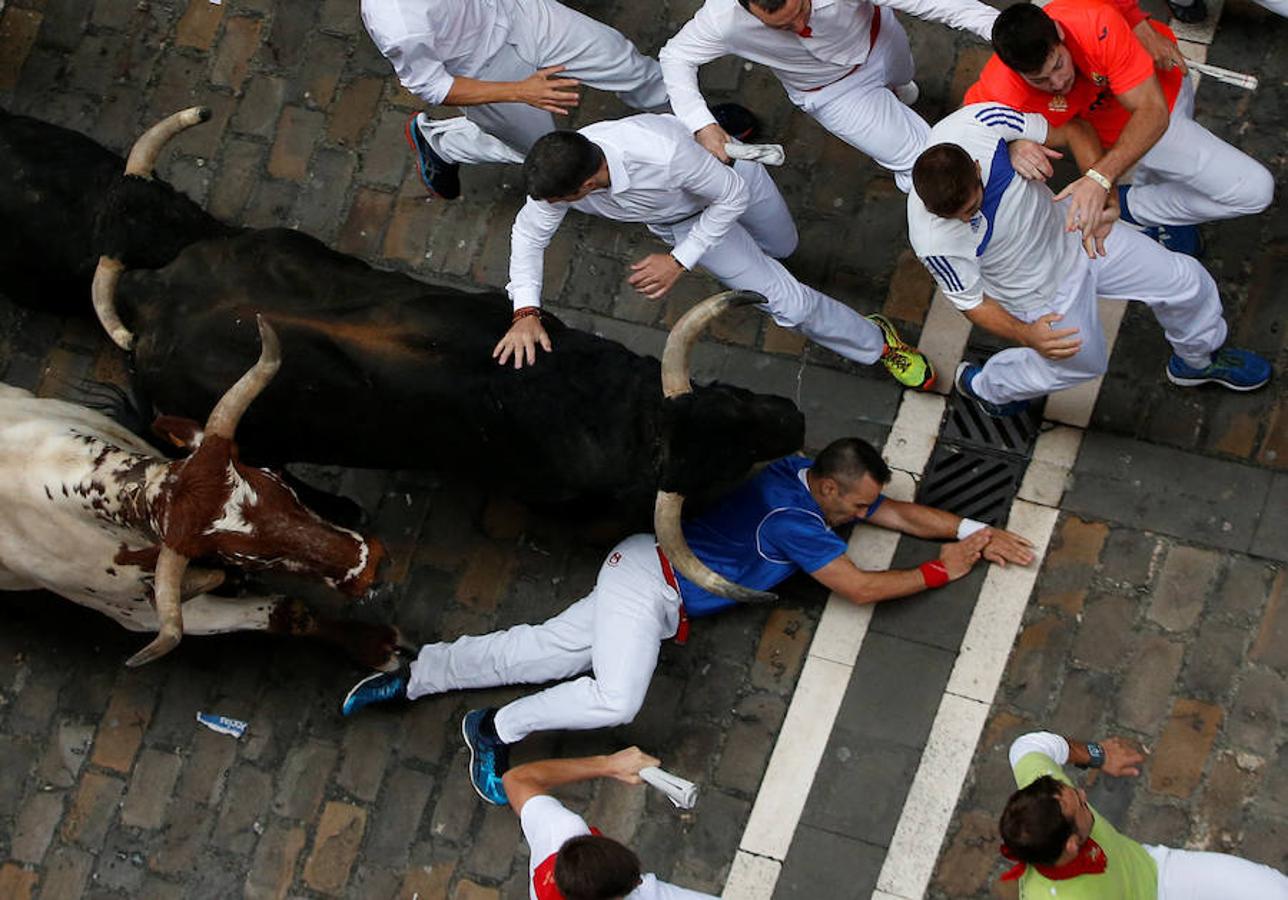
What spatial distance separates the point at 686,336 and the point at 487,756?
7.64 feet

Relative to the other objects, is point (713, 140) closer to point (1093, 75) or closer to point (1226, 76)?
point (1093, 75)

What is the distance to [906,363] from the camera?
802 cm

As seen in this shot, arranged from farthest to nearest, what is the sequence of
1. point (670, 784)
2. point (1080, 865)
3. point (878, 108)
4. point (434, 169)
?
point (434, 169) < point (878, 108) < point (670, 784) < point (1080, 865)

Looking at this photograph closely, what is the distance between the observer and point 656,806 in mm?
7750

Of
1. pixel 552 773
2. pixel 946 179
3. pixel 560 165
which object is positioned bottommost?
pixel 552 773

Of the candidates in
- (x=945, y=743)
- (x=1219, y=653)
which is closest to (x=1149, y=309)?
(x=1219, y=653)

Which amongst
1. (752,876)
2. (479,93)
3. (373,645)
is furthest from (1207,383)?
(373,645)

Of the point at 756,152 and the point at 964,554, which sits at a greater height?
the point at 756,152

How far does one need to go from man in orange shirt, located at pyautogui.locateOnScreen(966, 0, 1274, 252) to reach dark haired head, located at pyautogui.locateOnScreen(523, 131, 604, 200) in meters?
1.60

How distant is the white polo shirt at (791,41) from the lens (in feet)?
23.1

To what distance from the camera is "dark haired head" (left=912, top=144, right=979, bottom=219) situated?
244 inches

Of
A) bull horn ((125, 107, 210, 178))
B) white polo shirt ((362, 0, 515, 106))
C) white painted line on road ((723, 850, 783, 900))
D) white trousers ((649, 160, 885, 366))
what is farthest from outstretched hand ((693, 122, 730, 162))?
white painted line on road ((723, 850, 783, 900))

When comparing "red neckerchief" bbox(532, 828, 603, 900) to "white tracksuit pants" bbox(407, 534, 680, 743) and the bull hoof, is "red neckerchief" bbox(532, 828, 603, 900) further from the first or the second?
the bull hoof

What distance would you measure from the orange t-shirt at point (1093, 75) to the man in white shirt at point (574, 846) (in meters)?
3.09
